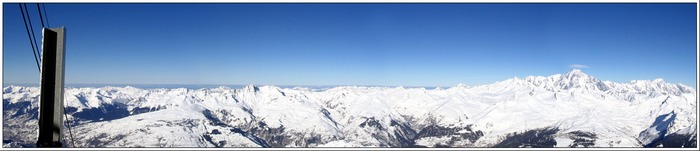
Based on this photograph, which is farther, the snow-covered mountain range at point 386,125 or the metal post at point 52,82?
the snow-covered mountain range at point 386,125

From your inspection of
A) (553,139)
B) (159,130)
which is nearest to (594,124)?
(553,139)

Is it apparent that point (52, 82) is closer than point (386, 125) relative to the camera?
Yes

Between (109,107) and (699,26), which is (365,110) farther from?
(699,26)

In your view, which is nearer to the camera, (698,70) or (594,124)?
(698,70)

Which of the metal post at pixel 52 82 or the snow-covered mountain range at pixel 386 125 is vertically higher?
the metal post at pixel 52 82

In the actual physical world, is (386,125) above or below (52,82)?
below

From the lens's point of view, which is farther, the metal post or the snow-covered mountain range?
the snow-covered mountain range

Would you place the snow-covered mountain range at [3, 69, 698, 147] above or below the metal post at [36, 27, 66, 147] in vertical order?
below

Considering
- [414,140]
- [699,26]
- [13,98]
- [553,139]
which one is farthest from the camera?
[13,98]
